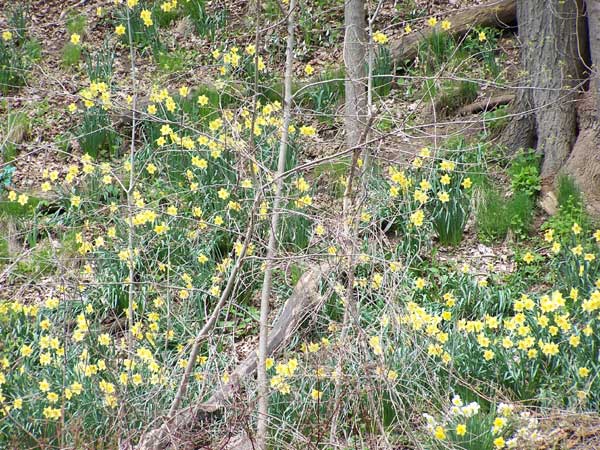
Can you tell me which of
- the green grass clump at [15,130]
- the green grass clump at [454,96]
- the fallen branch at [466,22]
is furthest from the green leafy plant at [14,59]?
the green grass clump at [454,96]

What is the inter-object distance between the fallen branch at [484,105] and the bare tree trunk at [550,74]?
401 millimetres

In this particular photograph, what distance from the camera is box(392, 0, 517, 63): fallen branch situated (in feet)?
22.5

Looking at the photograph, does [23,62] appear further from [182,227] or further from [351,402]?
[351,402]

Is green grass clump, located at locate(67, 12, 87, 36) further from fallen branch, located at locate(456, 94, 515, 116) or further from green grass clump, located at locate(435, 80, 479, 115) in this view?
fallen branch, located at locate(456, 94, 515, 116)

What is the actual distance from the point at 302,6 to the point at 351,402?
4869 mm

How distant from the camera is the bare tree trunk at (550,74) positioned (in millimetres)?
5559

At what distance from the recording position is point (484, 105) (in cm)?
624

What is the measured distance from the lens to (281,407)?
4.12m

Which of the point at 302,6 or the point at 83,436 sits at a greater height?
the point at 302,6

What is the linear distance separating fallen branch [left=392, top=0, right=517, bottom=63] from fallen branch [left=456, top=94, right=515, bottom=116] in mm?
811

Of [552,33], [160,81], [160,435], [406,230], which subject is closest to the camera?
[160,435]

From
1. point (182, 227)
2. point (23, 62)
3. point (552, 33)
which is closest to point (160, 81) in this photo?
point (23, 62)

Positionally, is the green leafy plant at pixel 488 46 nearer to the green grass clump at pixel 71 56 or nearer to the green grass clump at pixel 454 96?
the green grass clump at pixel 454 96

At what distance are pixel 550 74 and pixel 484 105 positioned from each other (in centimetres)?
71
